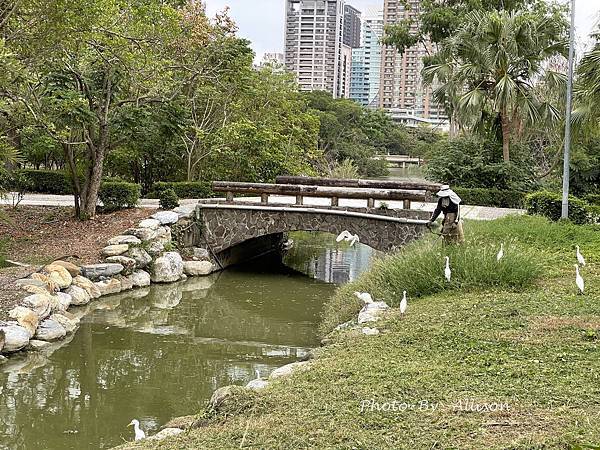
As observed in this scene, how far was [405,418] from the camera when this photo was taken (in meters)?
4.88

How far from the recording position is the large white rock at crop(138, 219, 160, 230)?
16.0m

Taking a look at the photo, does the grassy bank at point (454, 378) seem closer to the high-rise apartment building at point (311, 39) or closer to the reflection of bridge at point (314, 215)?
the reflection of bridge at point (314, 215)

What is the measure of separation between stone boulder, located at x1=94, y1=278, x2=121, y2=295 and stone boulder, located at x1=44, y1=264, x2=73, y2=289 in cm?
75

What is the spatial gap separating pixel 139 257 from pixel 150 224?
1047 mm

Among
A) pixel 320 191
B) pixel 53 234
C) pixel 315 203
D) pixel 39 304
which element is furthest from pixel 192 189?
pixel 39 304

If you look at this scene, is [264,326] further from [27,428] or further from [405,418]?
[405,418]

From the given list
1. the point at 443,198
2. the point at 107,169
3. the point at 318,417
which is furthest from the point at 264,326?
the point at 107,169

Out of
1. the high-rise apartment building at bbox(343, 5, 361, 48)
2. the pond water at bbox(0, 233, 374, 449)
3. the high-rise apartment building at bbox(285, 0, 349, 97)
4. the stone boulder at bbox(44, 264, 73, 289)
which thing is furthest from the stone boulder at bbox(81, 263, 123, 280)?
the high-rise apartment building at bbox(343, 5, 361, 48)

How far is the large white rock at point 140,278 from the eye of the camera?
48.9 ft

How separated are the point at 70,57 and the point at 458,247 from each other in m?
9.20

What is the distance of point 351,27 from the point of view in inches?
3147

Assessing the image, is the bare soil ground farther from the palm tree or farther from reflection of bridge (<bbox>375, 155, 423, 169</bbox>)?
reflection of bridge (<bbox>375, 155, 423, 169</bbox>)

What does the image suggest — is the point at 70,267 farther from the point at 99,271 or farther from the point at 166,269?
the point at 166,269

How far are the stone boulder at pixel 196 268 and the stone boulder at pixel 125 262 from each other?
74.2 inches
